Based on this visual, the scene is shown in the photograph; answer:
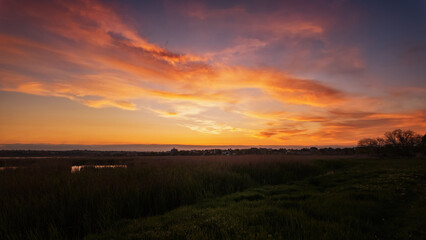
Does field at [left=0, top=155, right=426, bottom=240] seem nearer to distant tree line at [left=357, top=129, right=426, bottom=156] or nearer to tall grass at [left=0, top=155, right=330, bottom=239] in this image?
tall grass at [left=0, top=155, right=330, bottom=239]

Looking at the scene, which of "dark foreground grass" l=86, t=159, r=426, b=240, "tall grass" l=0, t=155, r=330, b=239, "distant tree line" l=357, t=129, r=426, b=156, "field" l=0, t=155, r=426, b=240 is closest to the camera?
"dark foreground grass" l=86, t=159, r=426, b=240

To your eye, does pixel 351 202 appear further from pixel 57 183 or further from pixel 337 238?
pixel 57 183

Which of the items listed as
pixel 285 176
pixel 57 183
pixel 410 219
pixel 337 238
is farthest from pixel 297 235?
pixel 285 176

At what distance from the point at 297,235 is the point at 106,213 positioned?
620 centimetres

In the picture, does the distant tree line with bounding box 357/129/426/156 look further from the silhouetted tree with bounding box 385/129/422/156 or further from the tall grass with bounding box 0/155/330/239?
the tall grass with bounding box 0/155/330/239

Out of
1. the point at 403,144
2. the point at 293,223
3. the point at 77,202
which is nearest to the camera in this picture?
the point at 293,223

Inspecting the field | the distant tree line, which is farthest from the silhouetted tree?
the field

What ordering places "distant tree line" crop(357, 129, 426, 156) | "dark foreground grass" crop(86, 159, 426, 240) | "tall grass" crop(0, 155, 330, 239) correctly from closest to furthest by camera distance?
"dark foreground grass" crop(86, 159, 426, 240)
"tall grass" crop(0, 155, 330, 239)
"distant tree line" crop(357, 129, 426, 156)

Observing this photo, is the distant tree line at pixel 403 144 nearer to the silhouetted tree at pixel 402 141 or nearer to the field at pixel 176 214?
the silhouetted tree at pixel 402 141

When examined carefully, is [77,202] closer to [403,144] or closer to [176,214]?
[176,214]

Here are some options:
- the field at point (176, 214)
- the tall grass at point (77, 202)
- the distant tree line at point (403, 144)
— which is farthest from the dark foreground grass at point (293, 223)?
the distant tree line at point (403, 144)

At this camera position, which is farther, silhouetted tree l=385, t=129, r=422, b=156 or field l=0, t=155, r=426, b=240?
silhouetted tree l=385, t=129, r=422, b=156

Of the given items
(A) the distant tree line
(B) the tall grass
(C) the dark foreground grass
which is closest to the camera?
(C) the dark foreground grass

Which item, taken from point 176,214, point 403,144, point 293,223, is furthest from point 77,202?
point 403,144
